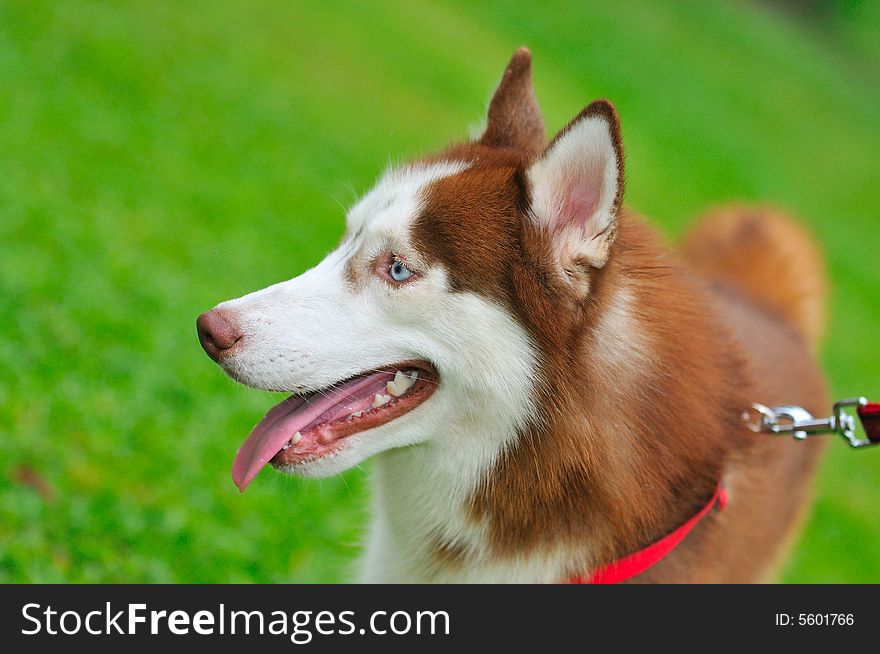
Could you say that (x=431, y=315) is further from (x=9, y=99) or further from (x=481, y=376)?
(x=9, y=99)

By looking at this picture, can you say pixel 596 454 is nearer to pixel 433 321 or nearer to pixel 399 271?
pixel 433 321

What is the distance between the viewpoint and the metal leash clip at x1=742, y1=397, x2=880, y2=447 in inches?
128

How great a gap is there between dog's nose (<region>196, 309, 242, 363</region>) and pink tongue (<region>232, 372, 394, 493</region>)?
31cm

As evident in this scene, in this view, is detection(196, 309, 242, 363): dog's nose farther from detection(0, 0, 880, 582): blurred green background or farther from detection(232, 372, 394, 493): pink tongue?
detection(0, 0, 880, 582): blurred green background

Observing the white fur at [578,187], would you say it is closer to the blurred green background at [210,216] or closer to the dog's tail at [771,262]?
the blurred green background at [210,216]

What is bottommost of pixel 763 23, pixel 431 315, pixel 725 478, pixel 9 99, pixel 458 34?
pixel 725 478

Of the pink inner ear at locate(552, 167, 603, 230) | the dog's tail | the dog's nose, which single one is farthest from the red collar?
the dog's tail

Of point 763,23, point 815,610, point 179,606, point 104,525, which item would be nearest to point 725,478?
point 815,610

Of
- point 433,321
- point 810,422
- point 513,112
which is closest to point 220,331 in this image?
point 433,321

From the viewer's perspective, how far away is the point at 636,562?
9.98 ft

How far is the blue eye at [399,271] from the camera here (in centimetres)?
290

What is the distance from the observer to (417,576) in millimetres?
3279

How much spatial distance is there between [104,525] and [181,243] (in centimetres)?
327

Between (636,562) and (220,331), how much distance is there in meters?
1.48
